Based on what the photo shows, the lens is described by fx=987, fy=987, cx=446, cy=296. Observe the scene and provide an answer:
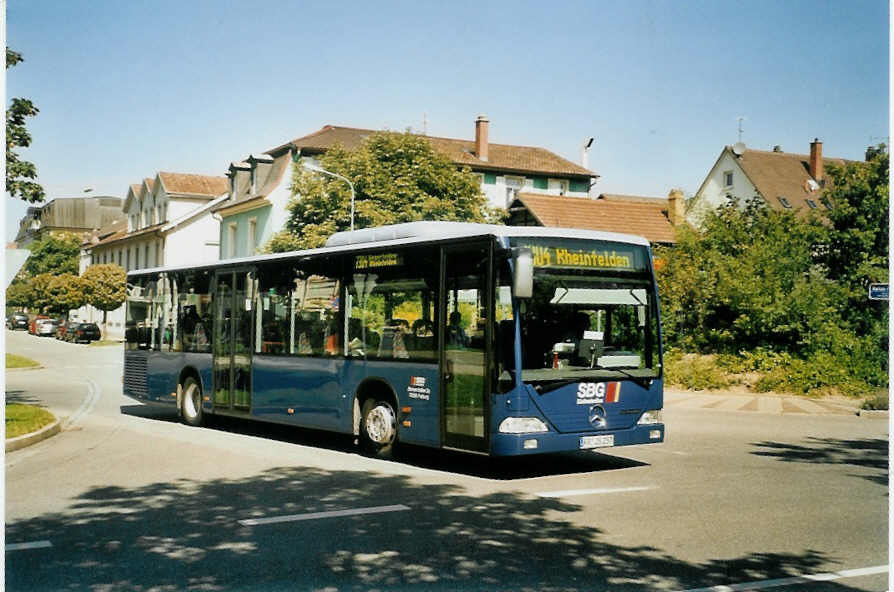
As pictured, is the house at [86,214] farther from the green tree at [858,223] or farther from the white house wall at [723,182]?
the green tree at [858,223]

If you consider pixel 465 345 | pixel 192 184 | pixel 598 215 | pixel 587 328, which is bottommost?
pixel 465 345

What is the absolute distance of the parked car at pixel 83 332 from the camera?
6125 centimetres

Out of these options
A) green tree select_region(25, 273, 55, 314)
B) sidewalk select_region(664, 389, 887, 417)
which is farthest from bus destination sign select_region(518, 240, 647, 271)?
green tree select_region(25, 273, 55, 314)

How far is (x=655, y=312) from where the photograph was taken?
37.7 feet

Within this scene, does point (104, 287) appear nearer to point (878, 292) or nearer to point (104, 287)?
point (104, 287)

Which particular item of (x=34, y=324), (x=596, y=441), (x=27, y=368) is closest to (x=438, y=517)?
(x=596, y=441)

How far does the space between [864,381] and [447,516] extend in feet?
56.8

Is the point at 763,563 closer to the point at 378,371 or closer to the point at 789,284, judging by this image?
the point at 378,371

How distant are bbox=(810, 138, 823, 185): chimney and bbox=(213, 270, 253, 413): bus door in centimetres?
5371

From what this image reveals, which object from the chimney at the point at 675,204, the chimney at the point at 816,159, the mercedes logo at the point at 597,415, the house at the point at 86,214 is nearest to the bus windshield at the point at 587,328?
the mercedes logo at the point at 597,415

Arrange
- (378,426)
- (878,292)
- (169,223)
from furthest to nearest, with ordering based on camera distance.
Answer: (169,223), (878,292), (378,426)

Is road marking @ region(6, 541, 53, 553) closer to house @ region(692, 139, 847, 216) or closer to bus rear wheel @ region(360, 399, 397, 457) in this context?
bus rear wheel @ region(360, 399, 397, 457)

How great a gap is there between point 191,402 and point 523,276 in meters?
8.97

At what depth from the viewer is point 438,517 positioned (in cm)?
841
